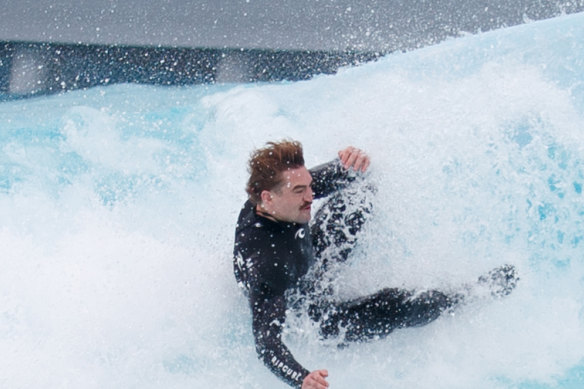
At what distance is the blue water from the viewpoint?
2.54 metres

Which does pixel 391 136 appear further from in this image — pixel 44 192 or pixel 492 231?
pixel 44 192

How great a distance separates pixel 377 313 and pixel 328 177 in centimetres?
50

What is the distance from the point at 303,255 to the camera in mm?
2318

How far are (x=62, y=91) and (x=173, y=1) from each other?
0.96 m

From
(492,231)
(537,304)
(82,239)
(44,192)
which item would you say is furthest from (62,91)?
(537,304)

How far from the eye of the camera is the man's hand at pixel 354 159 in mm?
2513

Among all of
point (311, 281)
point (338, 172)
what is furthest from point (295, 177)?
point (311, 281)

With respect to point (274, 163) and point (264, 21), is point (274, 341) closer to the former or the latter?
point (274, 163)

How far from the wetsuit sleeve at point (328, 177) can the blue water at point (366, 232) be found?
251 mm

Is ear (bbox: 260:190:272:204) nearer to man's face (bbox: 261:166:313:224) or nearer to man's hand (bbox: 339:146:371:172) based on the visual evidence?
man's face (bbox: 261:166:313:224)

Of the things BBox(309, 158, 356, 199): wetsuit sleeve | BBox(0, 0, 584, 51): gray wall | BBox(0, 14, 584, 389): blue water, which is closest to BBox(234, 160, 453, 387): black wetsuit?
BBox(309, 158, 356, 199): wetsuit sleeve

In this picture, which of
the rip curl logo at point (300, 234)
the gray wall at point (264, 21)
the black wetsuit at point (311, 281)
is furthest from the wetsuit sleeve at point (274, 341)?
the gray wall at point (264, 21)

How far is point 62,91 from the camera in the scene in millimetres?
4656

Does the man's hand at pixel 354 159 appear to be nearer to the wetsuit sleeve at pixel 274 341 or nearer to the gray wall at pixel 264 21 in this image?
the wetsuit sleeve at pixel 274 341
